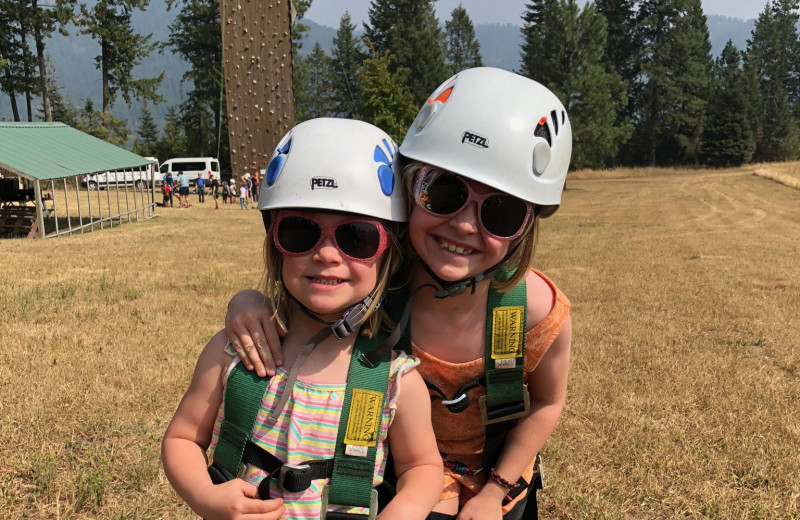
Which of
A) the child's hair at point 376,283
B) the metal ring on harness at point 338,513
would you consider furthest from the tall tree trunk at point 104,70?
the metal ring on harness at point 338,513

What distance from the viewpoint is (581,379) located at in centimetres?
520

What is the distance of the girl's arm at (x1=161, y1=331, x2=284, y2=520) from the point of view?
66.2 inches

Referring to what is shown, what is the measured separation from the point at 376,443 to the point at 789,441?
3.62m

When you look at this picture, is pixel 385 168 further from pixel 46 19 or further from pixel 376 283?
pixel 46 19

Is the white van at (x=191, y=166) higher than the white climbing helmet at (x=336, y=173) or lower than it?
lower

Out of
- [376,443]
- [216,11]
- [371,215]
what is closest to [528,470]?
[376,443]

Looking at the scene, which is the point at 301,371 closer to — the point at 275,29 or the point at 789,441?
the point at 789,441

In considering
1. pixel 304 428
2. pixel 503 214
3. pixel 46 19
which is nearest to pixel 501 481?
pixel 304 428

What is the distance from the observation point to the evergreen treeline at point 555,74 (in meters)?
42.1

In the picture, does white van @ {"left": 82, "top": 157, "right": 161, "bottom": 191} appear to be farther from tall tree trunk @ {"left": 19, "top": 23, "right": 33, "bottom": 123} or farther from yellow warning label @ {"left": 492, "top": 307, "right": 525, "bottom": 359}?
yellow warning label @ {"left": 492, "top": 307, "right": 525, "bottom": 359}

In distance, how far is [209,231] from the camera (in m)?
16.2

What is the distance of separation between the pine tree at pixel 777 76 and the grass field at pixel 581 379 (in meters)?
62.6

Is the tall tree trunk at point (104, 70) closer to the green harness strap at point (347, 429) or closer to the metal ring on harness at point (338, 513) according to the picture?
the green harness strap at point (347, 429)

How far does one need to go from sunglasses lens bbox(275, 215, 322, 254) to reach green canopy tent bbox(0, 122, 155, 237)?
14.4 meters
